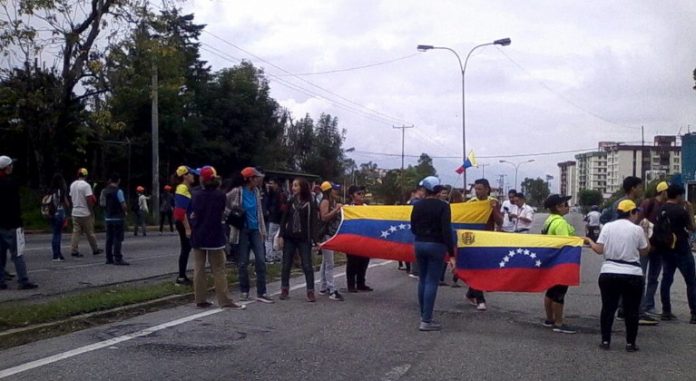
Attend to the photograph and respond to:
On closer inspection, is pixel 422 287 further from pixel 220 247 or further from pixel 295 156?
pixel 295 156

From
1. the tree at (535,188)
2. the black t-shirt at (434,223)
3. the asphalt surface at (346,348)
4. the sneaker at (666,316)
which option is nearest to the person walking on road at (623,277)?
the asphalt surface at (346,348)

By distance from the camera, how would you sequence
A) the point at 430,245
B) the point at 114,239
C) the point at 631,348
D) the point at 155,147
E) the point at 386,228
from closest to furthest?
the point at 631,348, the point at 430,245, the point at 386,228, the point at 114,239, the point at 155,147

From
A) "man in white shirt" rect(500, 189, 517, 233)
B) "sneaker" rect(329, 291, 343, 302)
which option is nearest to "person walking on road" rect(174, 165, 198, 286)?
"sneaker" rect(329, 291, 343, 302)

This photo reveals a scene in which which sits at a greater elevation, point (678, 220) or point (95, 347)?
point (678, 220)

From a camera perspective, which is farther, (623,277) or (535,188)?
(535,188)

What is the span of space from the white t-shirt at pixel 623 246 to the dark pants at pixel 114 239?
33.1 feet

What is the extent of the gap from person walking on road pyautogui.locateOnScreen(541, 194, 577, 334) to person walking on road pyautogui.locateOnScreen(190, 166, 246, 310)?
4.09 meters

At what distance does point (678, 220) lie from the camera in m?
10.4

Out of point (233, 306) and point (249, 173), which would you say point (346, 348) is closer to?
point (233, 306)

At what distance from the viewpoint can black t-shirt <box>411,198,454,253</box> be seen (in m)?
9.55

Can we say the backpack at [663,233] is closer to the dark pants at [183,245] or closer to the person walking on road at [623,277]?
the person walking on road at [623,277]

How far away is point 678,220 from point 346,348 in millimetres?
5108

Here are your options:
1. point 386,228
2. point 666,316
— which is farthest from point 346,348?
point 666,316

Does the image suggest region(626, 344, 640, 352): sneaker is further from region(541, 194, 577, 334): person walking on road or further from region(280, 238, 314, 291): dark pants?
region(280, 238, 314, 291): dark pants
